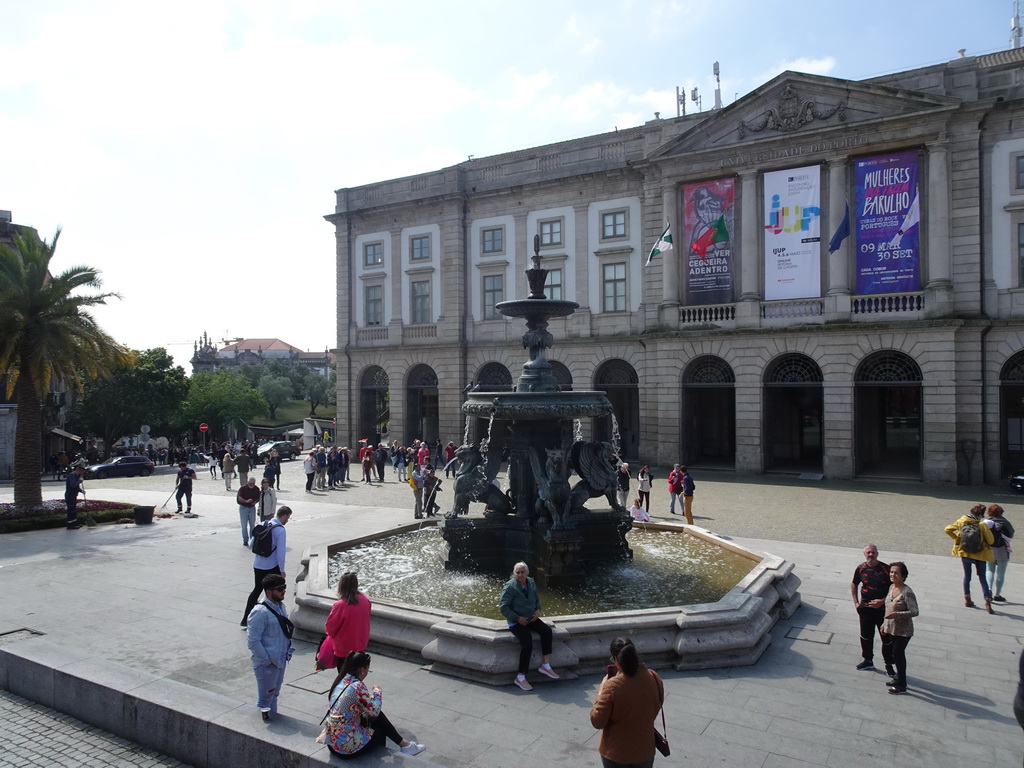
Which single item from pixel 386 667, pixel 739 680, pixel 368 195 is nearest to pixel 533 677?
pixel 386 667

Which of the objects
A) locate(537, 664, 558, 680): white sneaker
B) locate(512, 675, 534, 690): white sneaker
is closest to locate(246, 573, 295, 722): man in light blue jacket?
locate(512, 675, 534, 690): white sneaker

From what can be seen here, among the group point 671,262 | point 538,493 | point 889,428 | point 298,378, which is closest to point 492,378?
point 671,262

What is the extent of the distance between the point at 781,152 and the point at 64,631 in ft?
89.1

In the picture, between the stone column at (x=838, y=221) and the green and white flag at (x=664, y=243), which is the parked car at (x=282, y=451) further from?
the stone column at (x=838, y=221)

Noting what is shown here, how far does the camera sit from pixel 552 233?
3353cm

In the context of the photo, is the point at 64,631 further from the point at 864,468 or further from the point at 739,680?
the point at 864,468

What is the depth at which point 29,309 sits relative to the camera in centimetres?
1950

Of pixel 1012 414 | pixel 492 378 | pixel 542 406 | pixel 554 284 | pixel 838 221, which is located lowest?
pixel 1012 414

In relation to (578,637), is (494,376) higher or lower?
higher

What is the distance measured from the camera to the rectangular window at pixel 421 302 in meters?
36.7

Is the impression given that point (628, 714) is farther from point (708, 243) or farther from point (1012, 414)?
point (1012, 414)

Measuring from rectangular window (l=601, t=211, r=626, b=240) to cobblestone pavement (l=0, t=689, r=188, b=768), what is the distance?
1110 inches

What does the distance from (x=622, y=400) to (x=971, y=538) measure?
88.4ft

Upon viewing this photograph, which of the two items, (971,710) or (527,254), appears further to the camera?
(527,254)
